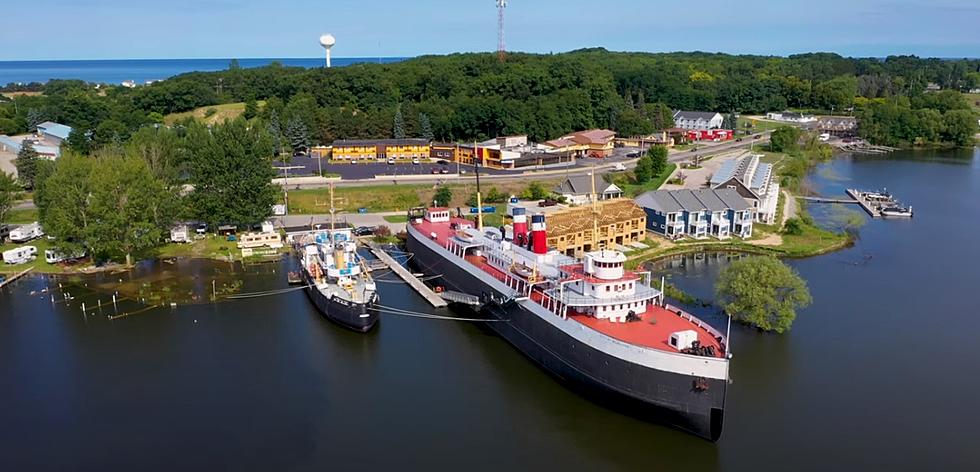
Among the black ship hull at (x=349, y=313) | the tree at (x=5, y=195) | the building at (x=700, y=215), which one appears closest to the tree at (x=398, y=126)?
the building at (x=700, y=215)

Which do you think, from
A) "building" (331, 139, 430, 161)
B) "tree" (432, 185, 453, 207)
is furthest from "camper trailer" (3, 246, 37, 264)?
"building" (331, 139, 430, 161)

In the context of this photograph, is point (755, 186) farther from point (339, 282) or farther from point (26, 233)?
point (26, 233)

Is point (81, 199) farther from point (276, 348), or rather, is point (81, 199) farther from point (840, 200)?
point (840, 200)

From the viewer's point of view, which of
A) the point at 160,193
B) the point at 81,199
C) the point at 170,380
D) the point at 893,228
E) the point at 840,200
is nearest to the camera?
the point at 170,380

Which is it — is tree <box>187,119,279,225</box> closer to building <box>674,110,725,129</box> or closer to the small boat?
the small boat

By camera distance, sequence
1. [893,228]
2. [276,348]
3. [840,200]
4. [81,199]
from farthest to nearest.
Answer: [840,200], [893,228], [81,199], [276,348]

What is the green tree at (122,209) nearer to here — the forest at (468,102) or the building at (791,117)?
the forest at (468,102)

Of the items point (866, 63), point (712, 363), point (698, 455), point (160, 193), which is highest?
point (866, 63)

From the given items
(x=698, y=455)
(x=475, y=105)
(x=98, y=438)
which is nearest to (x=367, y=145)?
(x=475, y=105)
